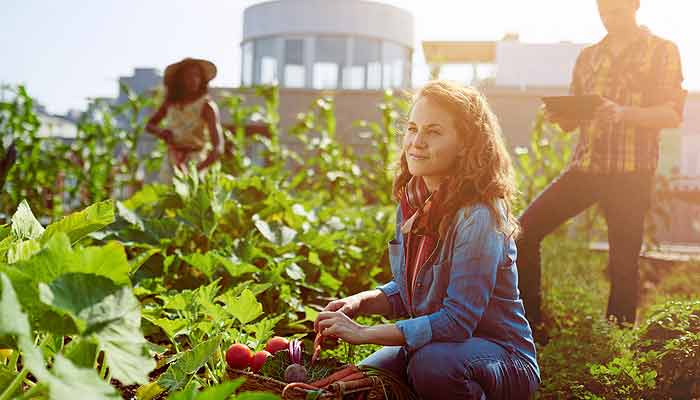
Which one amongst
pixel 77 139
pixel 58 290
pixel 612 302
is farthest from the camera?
pixel 77 139

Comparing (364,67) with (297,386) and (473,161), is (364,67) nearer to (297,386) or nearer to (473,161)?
(473,161)

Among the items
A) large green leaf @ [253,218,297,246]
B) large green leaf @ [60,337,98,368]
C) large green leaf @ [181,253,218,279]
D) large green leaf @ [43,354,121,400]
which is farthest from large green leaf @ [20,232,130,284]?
large green leaf @ [253,218,297,246]

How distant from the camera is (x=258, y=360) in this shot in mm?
1971

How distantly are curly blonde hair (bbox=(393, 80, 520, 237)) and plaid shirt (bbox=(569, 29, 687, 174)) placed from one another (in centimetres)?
148

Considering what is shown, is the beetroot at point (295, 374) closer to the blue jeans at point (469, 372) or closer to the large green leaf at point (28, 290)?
the blue jeans at point (469, 372)

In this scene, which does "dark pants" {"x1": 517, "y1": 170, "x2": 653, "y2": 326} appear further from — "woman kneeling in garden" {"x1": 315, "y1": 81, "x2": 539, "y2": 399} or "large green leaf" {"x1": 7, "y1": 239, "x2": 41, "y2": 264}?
"large green leaf" {"x1": 7, "y1": 239, "x2": 41, "y2": 264}

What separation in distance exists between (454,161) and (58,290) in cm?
111

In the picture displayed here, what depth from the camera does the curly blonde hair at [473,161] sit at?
189 centimetres

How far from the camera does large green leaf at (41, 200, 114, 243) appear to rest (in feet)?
5.15

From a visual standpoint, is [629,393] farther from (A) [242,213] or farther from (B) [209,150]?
(B) [209,150]

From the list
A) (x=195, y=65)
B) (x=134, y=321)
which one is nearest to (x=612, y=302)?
(x=134, y=321)

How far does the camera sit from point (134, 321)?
1121 mm

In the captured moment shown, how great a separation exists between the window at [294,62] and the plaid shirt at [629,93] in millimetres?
14790

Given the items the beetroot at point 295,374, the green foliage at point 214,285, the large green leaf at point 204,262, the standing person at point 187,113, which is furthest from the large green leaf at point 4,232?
the standing person at point 187,113
